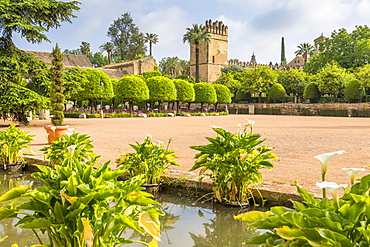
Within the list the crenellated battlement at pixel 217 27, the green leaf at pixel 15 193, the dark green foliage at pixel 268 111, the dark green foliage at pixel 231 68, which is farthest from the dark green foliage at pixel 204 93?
the green leaf at pixel 15 193

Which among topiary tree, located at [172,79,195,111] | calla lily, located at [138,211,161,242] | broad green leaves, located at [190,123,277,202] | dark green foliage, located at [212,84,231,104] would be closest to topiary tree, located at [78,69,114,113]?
topiary tree, located at [172,79,195,111]

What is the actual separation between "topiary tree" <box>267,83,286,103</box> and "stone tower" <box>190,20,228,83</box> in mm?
24522

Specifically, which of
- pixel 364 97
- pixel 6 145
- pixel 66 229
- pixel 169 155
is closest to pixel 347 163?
pixel 169 155

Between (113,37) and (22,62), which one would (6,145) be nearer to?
(22,62)

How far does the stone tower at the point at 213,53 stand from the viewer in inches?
2591

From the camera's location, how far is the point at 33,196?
5.66 feet

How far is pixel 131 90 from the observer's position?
29297mm

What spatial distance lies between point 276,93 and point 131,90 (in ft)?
69.4

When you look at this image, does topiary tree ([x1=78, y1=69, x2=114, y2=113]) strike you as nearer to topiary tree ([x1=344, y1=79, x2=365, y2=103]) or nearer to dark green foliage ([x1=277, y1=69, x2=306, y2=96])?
topiary tree ([x1=344, y1=79, x2=365, y2=103])

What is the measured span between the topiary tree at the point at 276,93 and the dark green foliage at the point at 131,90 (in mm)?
19530

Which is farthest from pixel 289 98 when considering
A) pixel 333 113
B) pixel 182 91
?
pixel 182 91

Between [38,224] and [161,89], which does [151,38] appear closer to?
[161,89]

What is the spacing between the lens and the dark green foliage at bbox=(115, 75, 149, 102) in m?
29.3

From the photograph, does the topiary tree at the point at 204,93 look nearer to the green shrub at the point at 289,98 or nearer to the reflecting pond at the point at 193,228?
the green shrub at the point at 289,98
